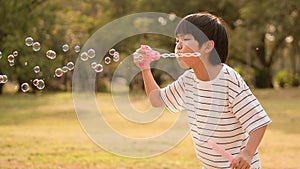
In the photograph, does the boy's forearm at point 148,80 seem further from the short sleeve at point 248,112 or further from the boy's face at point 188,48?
the short sleeve at point 248,112

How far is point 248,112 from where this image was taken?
10.6 feet

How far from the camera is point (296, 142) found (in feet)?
34.3

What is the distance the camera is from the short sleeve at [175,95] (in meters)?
3.66

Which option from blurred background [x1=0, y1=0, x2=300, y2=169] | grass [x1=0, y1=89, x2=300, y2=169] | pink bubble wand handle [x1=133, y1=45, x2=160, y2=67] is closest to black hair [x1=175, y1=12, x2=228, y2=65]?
pink bubble wand handle [x1=133, y1=45, x2=160, y2=67]

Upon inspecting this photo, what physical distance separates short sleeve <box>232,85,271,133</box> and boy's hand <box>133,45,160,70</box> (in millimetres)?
601

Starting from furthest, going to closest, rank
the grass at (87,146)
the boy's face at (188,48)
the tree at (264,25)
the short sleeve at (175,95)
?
the tree at (264,25) < the grass at (87,146) < the short sleeve at (175,95) < the boy's face at (188,48)

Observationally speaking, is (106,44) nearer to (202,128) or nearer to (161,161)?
(161,161)

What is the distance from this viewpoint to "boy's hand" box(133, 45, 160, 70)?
11.6 feet

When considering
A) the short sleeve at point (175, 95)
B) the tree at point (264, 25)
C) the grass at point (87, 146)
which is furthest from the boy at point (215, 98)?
the tree at point (264, 25)

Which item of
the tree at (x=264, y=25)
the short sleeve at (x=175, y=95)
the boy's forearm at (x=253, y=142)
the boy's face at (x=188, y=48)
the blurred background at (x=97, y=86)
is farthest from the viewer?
the tree at (x=264, y=25)

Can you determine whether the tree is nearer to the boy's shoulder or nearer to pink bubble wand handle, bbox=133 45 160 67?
pink bubble wand handle, bbox=133 45 160 67

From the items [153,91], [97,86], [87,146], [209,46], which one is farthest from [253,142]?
[97,86]

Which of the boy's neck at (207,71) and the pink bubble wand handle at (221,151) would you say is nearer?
the pink bubble wand handle at (221,151)

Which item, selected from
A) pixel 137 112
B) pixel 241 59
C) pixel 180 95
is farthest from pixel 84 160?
pixel 241 59
